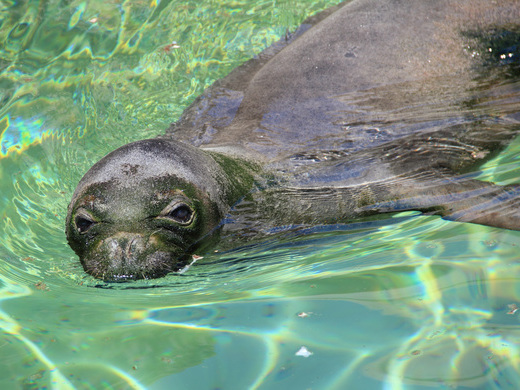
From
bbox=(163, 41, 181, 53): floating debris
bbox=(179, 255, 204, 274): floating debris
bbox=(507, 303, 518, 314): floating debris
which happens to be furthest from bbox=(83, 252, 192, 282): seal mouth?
bbox=(163, 41, 181, 53): floating debris

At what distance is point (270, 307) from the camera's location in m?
3.77

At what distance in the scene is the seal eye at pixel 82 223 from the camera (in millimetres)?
3917

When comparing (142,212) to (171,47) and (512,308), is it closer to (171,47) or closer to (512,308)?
(512,308)

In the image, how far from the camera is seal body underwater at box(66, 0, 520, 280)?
3.91 m

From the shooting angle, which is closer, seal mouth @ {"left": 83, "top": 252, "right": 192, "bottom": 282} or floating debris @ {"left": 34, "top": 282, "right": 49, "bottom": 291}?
seal mouth @ {"left": 83, "top": 252, "right": 192, "bottom": 282}

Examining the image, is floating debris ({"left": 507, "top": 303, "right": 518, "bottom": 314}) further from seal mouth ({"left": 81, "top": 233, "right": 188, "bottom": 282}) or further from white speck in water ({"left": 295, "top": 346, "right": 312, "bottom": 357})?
seal mouth ({"left": 81, "top": 233, "right": 188, "bottom": 282})

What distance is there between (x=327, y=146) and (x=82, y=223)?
2.04 m

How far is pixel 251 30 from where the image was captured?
304 inches

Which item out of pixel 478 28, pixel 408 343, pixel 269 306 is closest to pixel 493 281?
pixel 408 343

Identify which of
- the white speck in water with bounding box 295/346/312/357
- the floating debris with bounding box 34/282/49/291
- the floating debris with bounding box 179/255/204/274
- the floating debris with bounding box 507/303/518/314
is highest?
the floating debris with bounding box 179/255/204/274

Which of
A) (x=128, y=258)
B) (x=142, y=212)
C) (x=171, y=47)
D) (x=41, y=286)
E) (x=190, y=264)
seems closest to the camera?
(x=128, y=258)

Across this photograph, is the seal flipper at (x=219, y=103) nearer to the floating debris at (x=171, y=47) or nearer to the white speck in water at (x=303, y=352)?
the floating debris at (x=171, y=47)

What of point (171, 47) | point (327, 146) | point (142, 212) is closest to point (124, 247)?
point (142, 212)

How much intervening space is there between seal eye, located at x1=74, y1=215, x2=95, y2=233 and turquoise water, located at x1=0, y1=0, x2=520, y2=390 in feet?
1.15
